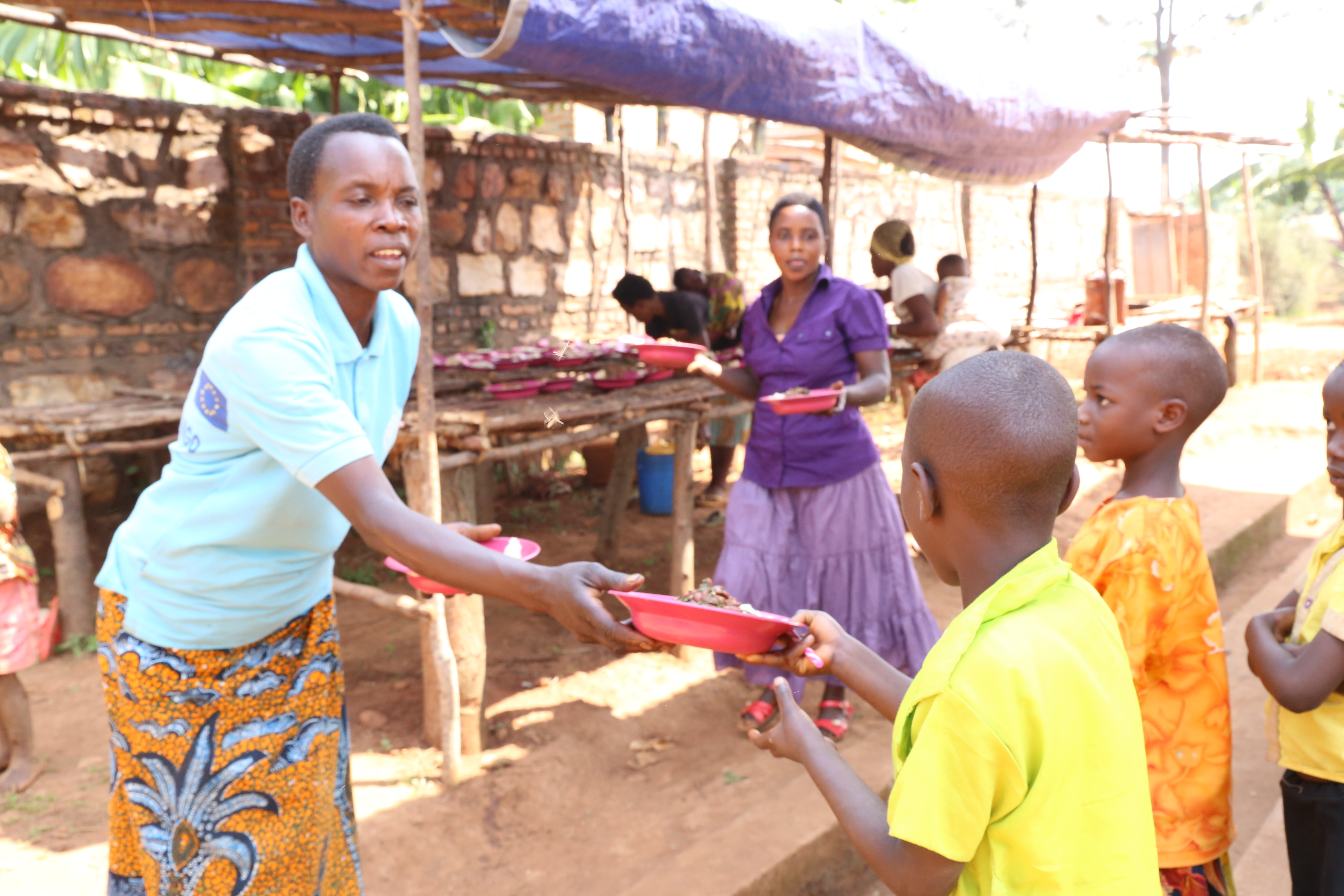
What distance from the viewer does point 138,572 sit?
1.82 meters

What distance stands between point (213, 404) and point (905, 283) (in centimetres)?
520

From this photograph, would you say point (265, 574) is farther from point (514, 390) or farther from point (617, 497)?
point (617, 497)

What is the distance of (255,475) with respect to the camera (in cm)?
174

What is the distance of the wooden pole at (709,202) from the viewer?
7250mm

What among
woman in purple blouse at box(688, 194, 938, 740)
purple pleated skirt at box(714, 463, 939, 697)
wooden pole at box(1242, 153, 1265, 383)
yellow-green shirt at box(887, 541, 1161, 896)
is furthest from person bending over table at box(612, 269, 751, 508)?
wooden pole at box(1242, 153, 1265, 383)

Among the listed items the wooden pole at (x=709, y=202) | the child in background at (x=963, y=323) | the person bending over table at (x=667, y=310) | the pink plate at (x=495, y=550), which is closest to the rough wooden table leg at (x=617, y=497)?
the person bending over table at (x=667, y=310)

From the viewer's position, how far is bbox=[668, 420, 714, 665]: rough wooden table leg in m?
4.69

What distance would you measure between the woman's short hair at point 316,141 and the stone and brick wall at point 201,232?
6.37 feet

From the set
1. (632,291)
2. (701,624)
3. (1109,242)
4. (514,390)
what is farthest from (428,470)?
(1109,242)

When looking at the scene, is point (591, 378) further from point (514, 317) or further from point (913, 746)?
point (913, 746)

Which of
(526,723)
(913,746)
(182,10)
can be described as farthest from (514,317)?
(913,746)

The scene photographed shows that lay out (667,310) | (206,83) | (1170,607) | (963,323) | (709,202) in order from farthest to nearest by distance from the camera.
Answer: (206,83), (709,202), (963,323), (667,310), (1170,607)

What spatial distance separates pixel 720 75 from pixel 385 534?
7.97 feet

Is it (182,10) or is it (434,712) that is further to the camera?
(182,10)
